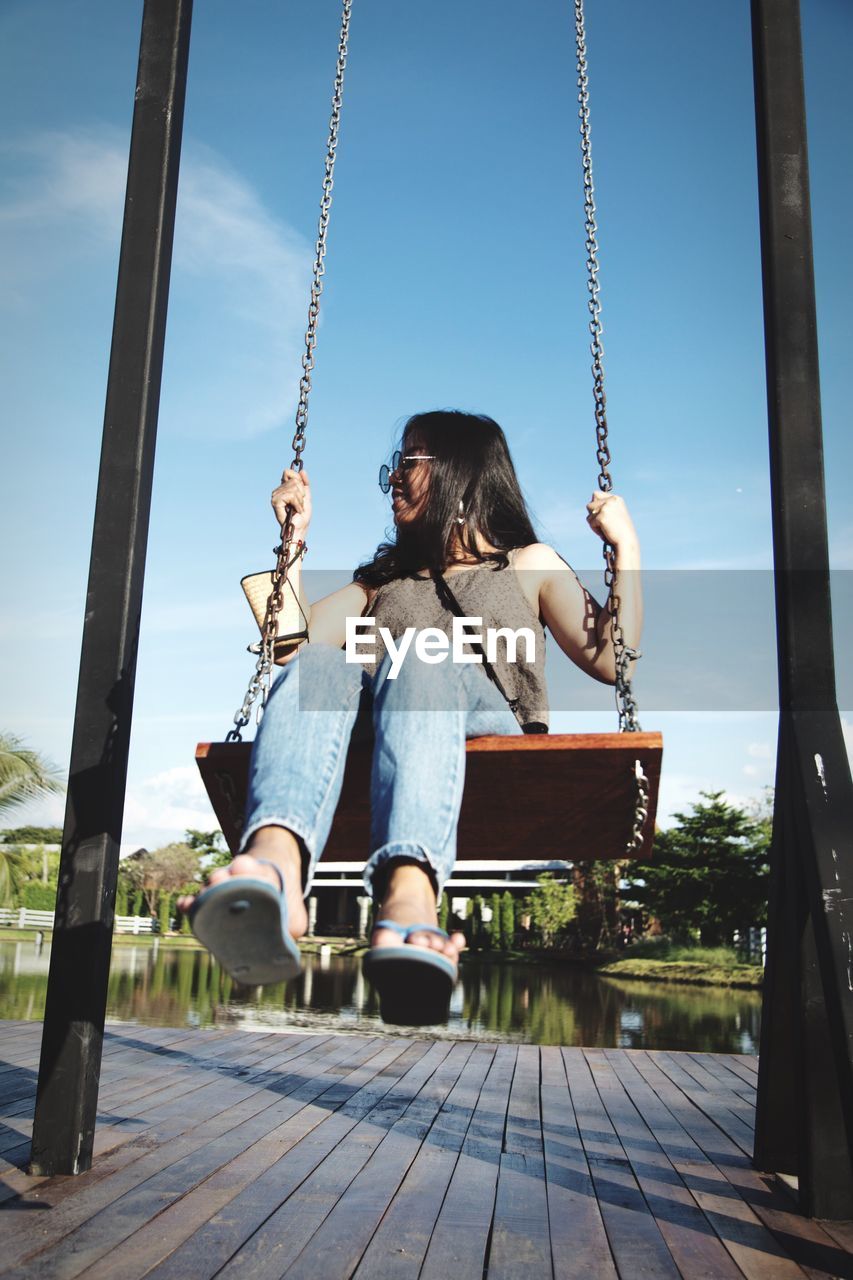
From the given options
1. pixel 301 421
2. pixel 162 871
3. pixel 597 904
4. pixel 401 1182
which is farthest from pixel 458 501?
pixel 162 871

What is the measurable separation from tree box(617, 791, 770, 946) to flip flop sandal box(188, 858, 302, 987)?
90.6ft

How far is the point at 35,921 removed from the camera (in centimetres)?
3691

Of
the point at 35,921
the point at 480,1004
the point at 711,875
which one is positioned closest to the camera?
the point at 480,1004

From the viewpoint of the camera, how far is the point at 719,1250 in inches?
86.4

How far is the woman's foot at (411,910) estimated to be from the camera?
1.49 metres

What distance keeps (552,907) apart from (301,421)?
101 ft

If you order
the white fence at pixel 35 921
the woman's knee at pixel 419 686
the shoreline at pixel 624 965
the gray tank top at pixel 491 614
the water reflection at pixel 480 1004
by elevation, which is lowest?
the water reflection at pixel 480 1004

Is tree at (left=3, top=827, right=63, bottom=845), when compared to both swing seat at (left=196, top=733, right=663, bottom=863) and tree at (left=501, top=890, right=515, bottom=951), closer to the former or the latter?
tree at (left=501, top=890, right=515, bottom=951)

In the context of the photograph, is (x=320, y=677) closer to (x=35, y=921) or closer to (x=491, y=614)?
(x=491, y=614)

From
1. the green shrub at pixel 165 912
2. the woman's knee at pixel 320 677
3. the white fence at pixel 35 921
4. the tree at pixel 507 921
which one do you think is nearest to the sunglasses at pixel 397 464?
the woman's knee at pixel 320 677

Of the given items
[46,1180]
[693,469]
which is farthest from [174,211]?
[46,1180]

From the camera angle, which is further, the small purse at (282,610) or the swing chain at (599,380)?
the small purse at (282,610)

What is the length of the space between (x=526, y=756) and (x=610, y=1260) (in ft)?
3.64

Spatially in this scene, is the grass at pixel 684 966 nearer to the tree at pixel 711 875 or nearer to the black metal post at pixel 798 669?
the tree at pixel 711 875
